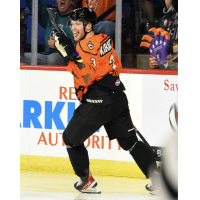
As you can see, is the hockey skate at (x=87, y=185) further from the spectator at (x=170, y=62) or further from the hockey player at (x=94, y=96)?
the spectator at (x=170, y=62)

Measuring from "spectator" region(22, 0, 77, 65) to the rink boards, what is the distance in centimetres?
11

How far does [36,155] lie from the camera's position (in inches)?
170

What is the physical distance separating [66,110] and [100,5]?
1107 mm

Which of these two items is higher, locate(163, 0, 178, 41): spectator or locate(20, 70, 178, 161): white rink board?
locate(163, 0, 178, 41): spectator

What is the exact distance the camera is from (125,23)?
4082 mm

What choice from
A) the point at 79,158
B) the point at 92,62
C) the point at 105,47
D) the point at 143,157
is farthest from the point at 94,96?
the point at 143,157

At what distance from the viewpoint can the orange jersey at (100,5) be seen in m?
4.06

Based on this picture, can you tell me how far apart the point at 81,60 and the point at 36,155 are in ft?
4.45

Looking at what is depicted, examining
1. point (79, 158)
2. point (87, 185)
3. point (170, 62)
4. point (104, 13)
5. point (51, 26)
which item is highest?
point (104, 13)

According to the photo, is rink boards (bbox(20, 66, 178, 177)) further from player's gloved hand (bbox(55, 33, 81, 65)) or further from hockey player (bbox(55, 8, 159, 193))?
player's gloved hand (bbox(55, 33, 81, 65))

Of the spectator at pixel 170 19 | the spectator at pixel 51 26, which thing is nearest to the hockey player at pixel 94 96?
the spectator at pixel 51 26

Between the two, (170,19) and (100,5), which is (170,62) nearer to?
(170,19)

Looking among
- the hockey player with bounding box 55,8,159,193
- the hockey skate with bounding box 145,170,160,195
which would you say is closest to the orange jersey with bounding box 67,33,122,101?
the hockey player with bounding box 55,8,159,193

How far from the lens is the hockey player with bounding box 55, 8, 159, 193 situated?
346 centimetres
